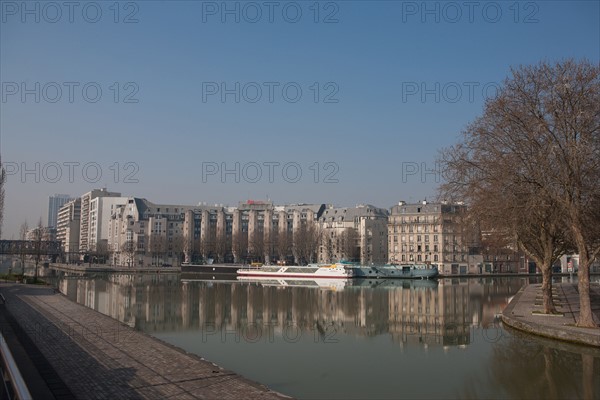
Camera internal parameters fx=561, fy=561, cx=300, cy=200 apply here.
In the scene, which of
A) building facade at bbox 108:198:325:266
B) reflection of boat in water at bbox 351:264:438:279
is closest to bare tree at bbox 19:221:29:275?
building facade at bbox 108:198:325:266

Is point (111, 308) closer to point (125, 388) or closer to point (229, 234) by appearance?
point (125, 388)

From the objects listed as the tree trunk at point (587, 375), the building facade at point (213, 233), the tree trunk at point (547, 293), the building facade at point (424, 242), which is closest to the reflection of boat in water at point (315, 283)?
the building facade at point (424, 242)

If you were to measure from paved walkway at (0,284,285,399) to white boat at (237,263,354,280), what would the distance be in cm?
6737

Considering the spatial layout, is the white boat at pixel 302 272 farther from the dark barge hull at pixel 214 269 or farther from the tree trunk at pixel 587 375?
the tree trunk at pixel 587 375

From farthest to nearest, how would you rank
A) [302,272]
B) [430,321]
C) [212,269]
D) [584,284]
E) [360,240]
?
[360,240] → [212,269] → [302,272] → [430,321] → [584,284]

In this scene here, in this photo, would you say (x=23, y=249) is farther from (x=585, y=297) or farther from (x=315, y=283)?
(x=585, y=297)

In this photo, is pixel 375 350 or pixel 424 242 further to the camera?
pixel 424 242

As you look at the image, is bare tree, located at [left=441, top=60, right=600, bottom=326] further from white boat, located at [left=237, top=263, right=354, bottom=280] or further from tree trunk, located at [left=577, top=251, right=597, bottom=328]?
white boat, located at [left=237, top=263, right=354, bottom=280]

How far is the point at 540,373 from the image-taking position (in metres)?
19.2

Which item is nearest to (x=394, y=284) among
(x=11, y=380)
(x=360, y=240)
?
(x=360, y=240)

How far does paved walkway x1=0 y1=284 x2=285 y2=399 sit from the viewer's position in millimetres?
14508

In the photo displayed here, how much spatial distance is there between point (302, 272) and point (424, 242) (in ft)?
101

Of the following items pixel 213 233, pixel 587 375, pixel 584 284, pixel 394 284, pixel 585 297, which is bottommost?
pixel 394 284

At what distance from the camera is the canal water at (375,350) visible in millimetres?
17188
